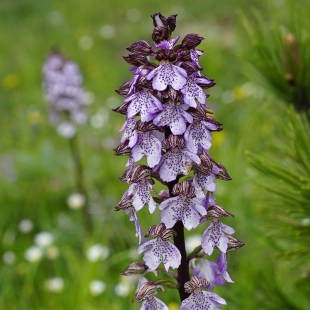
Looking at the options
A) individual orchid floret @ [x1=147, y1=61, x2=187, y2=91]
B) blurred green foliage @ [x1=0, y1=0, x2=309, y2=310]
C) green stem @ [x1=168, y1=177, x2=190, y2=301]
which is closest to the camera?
individual orchid floret @ [x1=147, y1=61, x2=187, y2=91]

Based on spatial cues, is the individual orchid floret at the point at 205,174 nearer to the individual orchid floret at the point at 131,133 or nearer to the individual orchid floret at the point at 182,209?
the individual orchid floret at the point at 182,209

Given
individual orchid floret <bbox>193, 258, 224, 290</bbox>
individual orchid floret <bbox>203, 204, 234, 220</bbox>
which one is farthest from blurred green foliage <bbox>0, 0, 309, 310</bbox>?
individual orchid floret <bbox>203, 204, 234, 220</bbox>

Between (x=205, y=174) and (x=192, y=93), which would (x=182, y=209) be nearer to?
(x=205, y=174)

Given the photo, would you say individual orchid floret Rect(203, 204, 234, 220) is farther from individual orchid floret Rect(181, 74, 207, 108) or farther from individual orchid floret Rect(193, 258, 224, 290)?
individual orchid floret Rect(181, 74, 207, 108)

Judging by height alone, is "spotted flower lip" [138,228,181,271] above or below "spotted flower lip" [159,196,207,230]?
below

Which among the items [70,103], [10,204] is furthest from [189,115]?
[10,204]
